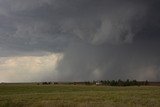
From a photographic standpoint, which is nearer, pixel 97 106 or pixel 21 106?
pixel 97 106

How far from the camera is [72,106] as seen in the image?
27609 mm

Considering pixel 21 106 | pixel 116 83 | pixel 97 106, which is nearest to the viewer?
pixel 97 106

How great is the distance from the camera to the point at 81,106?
26828mm

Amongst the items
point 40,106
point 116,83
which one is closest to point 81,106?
point 40,106

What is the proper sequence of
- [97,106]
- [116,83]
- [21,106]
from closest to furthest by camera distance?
[97,106] → [21,106] → [116,83]

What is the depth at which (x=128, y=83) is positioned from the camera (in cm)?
19625

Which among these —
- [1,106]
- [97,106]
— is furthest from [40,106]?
[97,106]

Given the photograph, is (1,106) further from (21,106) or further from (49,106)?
(49,106)

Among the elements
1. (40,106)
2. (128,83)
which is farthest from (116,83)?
(40,106)

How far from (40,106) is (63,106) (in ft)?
7.92

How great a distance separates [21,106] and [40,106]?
1.68m

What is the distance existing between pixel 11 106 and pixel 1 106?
0.85 meters

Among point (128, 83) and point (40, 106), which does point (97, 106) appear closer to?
point (40, 106)

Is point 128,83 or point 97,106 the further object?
point 128,83
